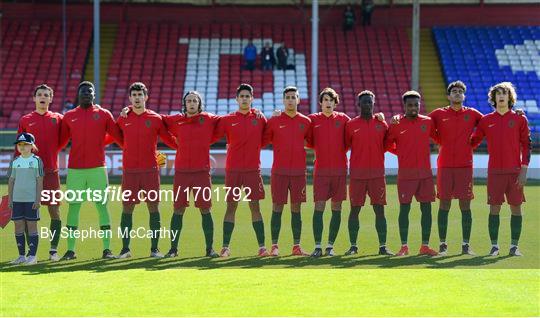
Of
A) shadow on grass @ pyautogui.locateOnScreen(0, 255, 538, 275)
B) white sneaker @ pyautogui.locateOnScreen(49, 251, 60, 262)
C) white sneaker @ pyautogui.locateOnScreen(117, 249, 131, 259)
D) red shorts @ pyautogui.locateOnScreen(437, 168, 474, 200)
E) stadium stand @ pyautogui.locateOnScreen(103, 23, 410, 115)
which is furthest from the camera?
stadium stand @ pyautogui.locateOnScreen(103, 23, 410, 115)

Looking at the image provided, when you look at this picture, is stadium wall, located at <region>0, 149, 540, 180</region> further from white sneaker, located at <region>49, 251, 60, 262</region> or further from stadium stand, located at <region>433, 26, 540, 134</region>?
white sneaker, located at <region>49, 251, 60, 262</region>

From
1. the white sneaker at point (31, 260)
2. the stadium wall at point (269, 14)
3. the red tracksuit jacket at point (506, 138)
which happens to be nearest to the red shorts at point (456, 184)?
the red tracksuit jacket at point (506, 138)

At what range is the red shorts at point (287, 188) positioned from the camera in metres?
11.7

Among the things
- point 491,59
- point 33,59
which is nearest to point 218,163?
point 33,59

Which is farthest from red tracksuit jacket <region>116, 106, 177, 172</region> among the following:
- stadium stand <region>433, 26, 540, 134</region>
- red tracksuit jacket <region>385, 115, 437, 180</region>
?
stadium stand <region>433, 26, 540, 134</region>

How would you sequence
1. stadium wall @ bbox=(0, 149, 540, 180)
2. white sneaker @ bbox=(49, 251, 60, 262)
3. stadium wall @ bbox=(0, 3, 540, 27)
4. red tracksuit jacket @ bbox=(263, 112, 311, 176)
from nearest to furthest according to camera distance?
white sneaker @ bbox=(49, 251, 60, 262), red tracksuit jacket @ bbox=(263, 112, 311, 176), stadium wall @ bbox=(0, 149, 540, 180), stadium wall @ bbox=(0, 3, 540, 27)

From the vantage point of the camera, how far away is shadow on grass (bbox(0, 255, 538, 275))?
10711 millimetres

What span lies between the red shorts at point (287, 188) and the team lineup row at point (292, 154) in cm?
1

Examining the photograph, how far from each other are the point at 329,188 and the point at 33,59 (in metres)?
24.4

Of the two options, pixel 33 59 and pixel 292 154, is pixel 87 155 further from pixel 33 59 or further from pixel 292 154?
pixel 33 59

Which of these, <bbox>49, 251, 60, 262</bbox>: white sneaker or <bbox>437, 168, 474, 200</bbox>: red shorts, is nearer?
<bbox>49, 251, 60, 262</bbox>: white sneaker

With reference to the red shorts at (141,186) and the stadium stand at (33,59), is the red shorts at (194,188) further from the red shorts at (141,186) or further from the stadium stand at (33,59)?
the stadium stand at (33,59)

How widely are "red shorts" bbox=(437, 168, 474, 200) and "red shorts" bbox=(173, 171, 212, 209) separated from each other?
2.67 meters

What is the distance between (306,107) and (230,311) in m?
23.8
